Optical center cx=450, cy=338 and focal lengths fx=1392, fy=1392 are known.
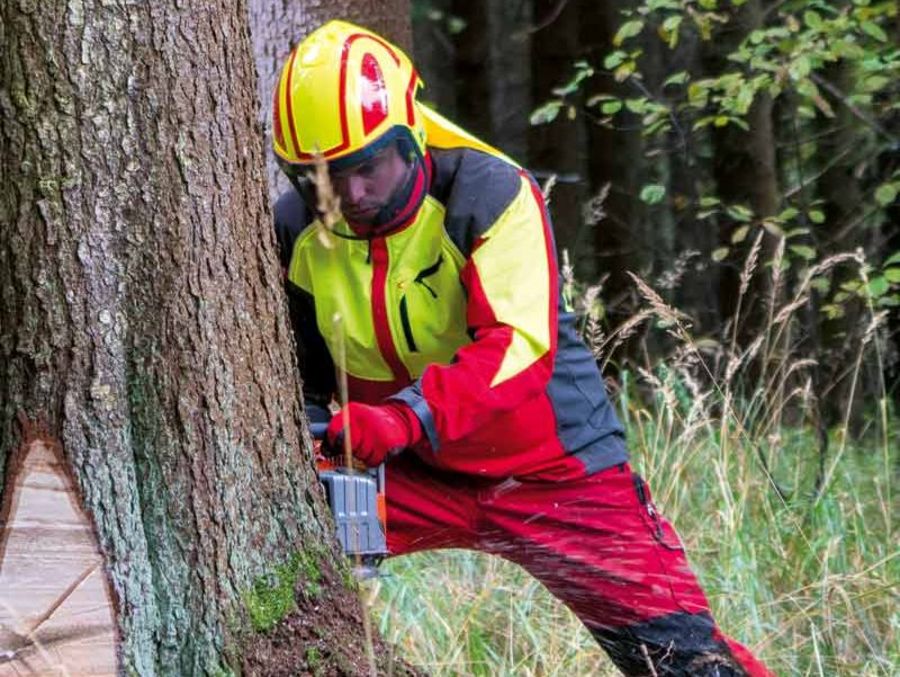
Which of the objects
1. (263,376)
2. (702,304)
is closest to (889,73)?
(263,376)

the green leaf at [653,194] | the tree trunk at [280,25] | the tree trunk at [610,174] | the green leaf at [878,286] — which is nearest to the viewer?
the green leaf at [878,286]

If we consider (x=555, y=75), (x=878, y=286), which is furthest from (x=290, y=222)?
(x=555, y=75)

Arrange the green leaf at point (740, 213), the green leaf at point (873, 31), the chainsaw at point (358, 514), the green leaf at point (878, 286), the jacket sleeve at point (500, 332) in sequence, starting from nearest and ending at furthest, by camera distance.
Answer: the chainsaw at point (358, 514), the jacket sleeve at point (500, 332), the green leaf at point (878, 286), the green leaf at point (873, 31), the green leaf at point (740, 213)

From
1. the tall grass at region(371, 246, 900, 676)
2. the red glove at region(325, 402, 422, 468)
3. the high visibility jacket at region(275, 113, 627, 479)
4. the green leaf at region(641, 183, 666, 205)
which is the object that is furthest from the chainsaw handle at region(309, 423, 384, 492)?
the green leaf at region(641, 183, 666, 205)

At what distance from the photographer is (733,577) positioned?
4.19 metres

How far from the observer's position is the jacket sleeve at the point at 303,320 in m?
3.60

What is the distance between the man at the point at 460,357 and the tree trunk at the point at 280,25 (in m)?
1.64

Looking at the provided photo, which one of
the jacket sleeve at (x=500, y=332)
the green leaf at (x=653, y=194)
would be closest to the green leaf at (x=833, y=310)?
the green leaf at (x=653, y=194)

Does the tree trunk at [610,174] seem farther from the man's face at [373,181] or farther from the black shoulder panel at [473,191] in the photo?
the man's face at [373,181]

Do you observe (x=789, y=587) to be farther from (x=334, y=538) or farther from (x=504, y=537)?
(x=334, y=538)

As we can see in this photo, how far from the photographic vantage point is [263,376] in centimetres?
256

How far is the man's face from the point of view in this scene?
3.31m

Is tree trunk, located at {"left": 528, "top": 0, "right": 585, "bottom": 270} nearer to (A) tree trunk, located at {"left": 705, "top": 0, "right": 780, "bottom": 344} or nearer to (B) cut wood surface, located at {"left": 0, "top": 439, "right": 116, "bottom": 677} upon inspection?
(A) tree trunk, located at {"left": 705, "top": 0, "right": 780, "bottom": 344}

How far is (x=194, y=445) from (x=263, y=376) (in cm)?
19
